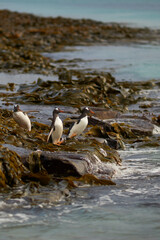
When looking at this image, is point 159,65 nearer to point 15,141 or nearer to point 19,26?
point 15,141

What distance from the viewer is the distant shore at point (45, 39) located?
20.1 meters

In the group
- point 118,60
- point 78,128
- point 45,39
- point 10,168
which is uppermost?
point 45,39

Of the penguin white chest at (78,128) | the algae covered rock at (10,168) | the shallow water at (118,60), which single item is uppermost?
the shallow water at (118,60)

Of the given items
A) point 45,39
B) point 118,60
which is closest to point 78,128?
point 118,60

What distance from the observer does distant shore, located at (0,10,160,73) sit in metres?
20.1

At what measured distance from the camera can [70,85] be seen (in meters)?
14.7

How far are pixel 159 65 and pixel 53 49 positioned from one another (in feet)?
26.1

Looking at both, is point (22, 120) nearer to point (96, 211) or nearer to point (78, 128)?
point (78, 128)

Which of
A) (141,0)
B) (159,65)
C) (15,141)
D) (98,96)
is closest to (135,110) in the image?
(98,96)

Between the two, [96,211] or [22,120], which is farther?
[22,120]

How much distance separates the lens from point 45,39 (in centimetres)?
3162

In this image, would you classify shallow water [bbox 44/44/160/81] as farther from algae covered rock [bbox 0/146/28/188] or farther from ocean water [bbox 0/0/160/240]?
algae covered rock [bbox 0/146/28/188]

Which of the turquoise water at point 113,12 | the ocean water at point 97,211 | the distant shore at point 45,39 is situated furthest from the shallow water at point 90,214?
the turquoise water at point 113,12

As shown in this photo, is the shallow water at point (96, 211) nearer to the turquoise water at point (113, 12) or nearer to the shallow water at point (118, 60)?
the shallow water at point (118, 60)
